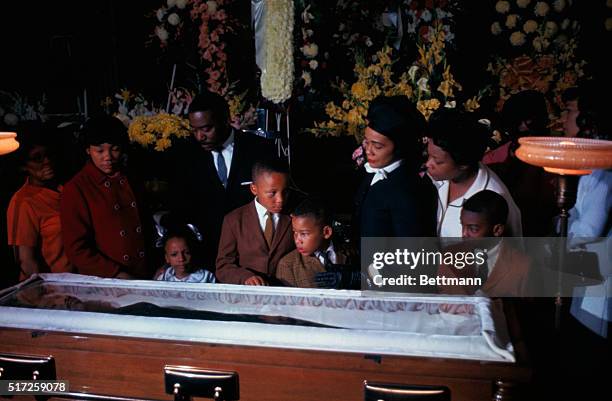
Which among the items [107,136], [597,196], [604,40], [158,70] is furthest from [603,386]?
[158,70]

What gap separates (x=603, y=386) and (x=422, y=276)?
3.78ft

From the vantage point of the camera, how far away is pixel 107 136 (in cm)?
288

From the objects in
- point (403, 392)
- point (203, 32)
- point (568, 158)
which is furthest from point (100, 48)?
point (403, 392)

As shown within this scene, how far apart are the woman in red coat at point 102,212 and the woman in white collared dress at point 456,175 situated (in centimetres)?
161

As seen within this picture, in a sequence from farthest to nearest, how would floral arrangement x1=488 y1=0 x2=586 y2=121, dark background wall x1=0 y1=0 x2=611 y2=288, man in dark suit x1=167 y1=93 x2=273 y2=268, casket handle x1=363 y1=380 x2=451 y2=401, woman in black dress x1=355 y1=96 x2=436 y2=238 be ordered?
dark background wall x1=0 y1=0 x2=611 y2=288
floral arrangement x1=488 y1=0 x2=586 y2=121
man in dark suit x1=167 y1=93 x2=273 y2=268
woman in black dress x1=355 y1=96 x2=436 y2=238
casket handle x1=363 y1=380 x2=451 y2=401

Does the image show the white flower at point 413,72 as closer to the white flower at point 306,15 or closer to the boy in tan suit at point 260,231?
the white flower at point 306,15

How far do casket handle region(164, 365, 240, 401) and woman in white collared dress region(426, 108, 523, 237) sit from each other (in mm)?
1401

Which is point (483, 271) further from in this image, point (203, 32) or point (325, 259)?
point (203, 32)

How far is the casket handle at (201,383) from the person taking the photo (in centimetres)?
168

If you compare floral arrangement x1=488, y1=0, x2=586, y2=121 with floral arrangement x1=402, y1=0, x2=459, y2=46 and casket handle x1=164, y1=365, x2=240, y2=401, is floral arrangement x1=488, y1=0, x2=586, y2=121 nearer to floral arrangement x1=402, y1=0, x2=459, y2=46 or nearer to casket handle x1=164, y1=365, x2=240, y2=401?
floral arrangement x1=402, y1=0, x2=459, y2=46

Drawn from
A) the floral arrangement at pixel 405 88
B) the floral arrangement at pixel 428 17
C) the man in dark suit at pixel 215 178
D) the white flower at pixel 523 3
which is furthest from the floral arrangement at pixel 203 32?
the white flower at pixel 523 3

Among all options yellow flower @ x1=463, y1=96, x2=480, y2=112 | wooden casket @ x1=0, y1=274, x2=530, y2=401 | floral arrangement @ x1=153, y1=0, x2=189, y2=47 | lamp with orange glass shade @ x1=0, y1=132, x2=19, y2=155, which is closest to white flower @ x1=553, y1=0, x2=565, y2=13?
yellow flower @ x1=463, y1=96, x2=480, y2=112

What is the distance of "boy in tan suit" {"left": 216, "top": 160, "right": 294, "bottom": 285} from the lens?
2703 millimetres

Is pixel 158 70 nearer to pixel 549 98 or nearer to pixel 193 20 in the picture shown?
pixel 193 20
